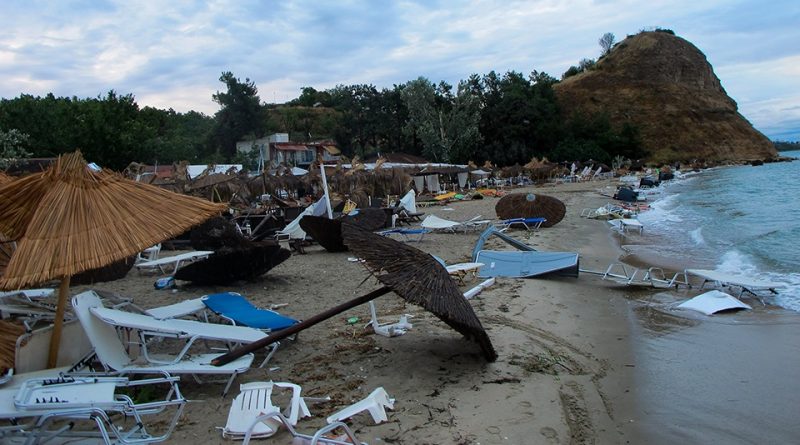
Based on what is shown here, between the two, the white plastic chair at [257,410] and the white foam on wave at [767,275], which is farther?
the white foam on wave at [767,275]

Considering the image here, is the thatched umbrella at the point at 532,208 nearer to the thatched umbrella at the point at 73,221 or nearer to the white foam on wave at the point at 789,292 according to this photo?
the white foam on wave at the point at 789,292

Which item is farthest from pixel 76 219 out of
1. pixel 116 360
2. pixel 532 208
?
pixel 532 208

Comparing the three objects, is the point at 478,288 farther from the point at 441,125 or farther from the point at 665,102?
the point at 665,102

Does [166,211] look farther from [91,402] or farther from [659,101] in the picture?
[659,101]

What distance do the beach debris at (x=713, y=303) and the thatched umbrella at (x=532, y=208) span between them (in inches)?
345

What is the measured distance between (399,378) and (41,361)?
2760 millimetres

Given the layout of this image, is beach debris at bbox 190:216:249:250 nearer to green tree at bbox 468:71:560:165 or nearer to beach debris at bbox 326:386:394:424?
beach debris at bbox 326:386:394:424

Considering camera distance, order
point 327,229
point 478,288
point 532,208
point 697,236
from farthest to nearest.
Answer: point 532,208 → point 697,236 → point 327,229 → point 478,288

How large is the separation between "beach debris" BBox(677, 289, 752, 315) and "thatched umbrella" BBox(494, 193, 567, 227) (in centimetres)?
876

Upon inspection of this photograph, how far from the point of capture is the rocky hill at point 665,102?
81500 millimetres

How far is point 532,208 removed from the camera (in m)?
16.6

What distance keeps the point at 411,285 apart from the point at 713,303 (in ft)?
16.9

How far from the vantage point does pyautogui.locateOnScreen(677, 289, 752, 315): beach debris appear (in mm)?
7371

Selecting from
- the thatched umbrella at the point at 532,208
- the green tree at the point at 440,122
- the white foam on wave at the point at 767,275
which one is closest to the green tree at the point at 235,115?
the green tree at the point at 440,122
